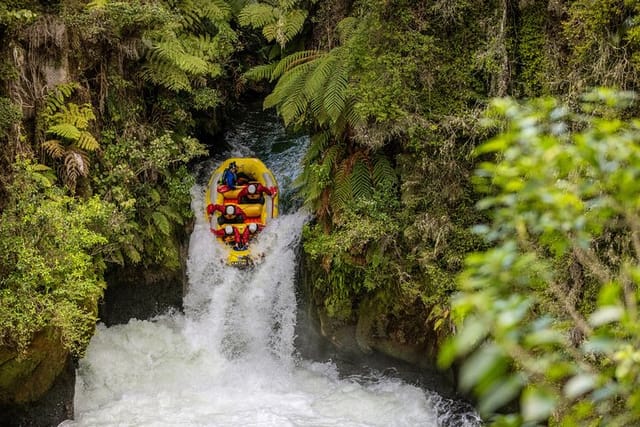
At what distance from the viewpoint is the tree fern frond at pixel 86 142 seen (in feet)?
27.9

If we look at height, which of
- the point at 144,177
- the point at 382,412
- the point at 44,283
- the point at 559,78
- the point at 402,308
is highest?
the point at 559,78

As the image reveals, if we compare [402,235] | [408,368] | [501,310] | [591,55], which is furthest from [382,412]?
[501,310]

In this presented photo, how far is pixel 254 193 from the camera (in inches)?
411

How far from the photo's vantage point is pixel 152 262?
957cm

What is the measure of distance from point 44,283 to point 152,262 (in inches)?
108

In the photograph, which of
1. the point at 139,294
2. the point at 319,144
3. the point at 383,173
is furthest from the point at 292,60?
the point at 139,294

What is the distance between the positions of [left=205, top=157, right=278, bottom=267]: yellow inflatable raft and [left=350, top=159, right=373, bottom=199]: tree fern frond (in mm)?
2284

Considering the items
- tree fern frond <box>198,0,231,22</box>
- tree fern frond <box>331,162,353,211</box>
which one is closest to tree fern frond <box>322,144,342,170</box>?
tree fern frond <box>331,162,353,211</box>

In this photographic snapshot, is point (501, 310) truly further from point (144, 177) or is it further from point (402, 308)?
point (144, 177)

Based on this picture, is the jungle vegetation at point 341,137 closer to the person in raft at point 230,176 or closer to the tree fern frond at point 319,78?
the tree fern frond at point 319,78

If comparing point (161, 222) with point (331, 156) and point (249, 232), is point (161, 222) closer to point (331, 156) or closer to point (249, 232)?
point (249, 232)

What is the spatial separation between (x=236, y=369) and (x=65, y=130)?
13.2 ft

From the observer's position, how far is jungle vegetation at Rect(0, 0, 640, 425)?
6.51 meters

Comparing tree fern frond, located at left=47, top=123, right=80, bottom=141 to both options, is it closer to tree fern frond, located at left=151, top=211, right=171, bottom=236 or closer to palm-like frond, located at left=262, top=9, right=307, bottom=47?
tree fern frond, located at left=151, top=211, right=171, bottom=236
